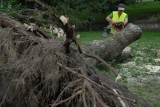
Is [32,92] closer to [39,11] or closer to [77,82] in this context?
[77,82]

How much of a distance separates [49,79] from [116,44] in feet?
18.7

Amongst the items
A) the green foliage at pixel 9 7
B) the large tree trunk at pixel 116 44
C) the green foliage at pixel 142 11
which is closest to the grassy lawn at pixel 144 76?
the large tree trunk at pixel 116 44

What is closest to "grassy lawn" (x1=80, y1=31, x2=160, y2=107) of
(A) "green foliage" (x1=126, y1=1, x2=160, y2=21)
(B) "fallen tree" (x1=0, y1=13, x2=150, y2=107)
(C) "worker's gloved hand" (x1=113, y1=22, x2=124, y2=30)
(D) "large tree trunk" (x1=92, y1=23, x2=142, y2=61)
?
(D) "large tree trunk" (x1=92, y1=23, x2=142, y2=61)

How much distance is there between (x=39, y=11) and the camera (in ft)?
19.8

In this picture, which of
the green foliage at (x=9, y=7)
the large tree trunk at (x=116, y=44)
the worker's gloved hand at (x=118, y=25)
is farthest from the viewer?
the worker's gloved hand at (x=118, y=25)

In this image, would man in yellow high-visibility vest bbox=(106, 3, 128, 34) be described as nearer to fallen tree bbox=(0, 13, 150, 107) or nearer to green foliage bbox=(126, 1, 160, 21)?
fallen tree bbox=(0, 13, 150, 107)

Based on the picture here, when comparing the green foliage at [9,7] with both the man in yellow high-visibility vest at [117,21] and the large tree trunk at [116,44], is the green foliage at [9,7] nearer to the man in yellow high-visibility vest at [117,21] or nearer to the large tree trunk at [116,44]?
the large tree trunk at [116,44]

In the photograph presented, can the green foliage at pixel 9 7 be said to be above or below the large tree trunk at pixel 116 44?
above

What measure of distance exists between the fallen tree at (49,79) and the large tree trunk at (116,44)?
480 centimetres

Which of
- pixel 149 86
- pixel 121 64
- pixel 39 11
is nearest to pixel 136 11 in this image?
pixel 121 64

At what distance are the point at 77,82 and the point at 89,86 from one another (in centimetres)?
18

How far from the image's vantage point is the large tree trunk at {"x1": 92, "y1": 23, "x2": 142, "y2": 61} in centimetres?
1009

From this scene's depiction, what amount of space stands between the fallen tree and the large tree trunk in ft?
15.7

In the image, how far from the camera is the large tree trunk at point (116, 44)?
1009 centimetres
